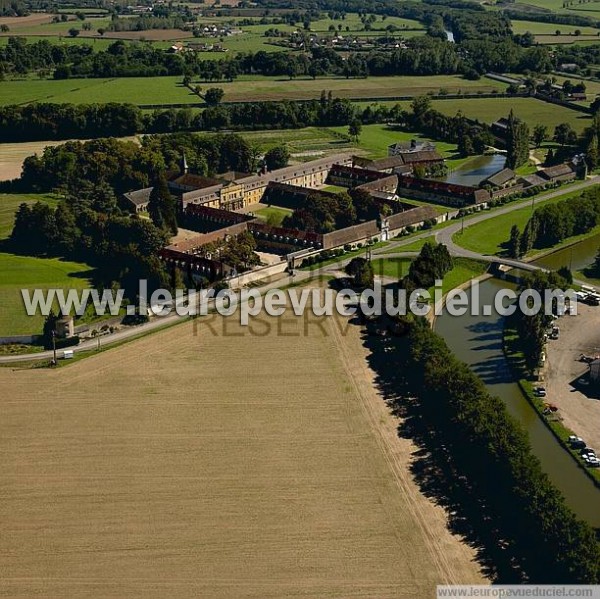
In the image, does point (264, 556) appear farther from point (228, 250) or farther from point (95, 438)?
point (228, 250)

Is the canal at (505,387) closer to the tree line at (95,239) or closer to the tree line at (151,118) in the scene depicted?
the tree line at (95,239)

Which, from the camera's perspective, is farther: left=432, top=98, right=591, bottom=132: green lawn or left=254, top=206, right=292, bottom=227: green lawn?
left=432, top=98, right=591, bottom=132: green lawn

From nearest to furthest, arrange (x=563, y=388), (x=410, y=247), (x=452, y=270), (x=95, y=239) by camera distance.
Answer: (x=563, y=388)
(x=452, y=270)
(x=95, y=239)
(x=410, y=247)

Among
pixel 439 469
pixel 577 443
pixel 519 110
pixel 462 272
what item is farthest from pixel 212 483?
pixel 519 110

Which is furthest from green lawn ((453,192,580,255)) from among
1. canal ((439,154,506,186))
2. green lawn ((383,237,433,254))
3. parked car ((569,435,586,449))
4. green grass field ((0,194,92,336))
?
green grass field ((0,194,92,336))

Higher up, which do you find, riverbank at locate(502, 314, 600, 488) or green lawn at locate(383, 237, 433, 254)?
green lawn at locate(383, 237, 433, 254)

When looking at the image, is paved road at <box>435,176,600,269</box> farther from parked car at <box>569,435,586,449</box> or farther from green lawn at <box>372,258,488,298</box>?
parked car at <box>569,435,586,449</box>

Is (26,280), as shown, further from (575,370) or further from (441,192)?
(441,192)
